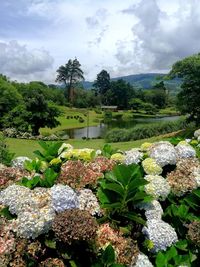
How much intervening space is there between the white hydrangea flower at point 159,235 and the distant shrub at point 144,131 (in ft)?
98.6

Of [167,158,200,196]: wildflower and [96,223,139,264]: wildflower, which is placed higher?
[167,158,200,196]: wildflower

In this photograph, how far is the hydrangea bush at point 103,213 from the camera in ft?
9.30

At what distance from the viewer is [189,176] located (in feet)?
12.4

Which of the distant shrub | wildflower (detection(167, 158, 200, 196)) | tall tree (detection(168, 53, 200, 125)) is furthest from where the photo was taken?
the distant shrub

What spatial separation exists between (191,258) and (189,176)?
752 millimetres

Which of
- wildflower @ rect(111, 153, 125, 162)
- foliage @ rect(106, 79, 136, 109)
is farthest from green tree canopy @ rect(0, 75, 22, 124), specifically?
foliage @ rect(106, 79, 136, 109)

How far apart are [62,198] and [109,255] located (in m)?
→ 0.50

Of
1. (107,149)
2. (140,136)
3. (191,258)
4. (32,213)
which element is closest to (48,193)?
(32,213)

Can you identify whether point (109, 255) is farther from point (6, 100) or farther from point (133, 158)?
point (6, 100)

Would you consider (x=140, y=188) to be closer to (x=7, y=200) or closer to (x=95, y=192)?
(x=95, y=192)

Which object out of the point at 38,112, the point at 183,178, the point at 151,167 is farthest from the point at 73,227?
the point at 38,112

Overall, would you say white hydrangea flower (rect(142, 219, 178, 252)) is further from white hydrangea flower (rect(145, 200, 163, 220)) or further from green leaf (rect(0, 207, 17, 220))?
green leaf (rect(0, 207, 17, 220))

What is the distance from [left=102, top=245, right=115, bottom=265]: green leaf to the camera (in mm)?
2908

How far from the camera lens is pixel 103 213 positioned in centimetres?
325
